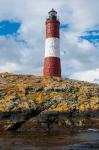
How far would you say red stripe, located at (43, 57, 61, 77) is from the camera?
140ft

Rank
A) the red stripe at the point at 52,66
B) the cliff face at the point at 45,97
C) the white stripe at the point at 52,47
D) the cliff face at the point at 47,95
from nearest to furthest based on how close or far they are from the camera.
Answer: the cliff face at the point at 45,97 < the cliff face at the point at 47,95 < the red stripe at the point at 52,66 < the white stripe at the point at 52,47

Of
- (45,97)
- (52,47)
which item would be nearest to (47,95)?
(45,97)

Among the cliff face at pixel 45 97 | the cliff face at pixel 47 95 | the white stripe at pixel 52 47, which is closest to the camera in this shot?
the cliff face at pixel 45 97

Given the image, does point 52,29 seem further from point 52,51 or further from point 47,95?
point 47,95

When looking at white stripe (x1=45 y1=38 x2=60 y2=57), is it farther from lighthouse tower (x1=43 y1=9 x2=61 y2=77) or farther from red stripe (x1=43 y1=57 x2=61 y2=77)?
red stripe (x1=43 y1=57 x2=61 y2=77)

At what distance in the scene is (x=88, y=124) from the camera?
30.6 metres

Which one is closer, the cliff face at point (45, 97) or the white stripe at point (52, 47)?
the cliff face at point (45, 97)

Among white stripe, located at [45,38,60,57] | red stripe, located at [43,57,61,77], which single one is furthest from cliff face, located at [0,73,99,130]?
white stripe, located at [45,38,60,57]

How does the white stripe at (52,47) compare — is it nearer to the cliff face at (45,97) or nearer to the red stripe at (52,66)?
the red stripe at (52,66)

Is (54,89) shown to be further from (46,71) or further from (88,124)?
(46,71)

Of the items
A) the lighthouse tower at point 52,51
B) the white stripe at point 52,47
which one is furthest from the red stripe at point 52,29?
the white stripe at point 52,47

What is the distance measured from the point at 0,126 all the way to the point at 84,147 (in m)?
10.6

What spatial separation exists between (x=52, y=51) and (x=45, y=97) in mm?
12316

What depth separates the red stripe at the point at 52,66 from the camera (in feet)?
140
